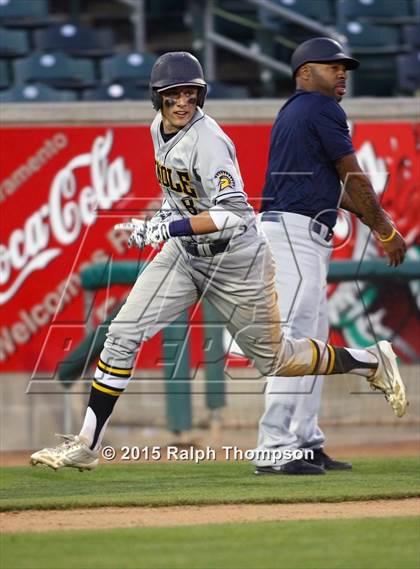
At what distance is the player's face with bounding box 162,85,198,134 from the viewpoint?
6.24 m

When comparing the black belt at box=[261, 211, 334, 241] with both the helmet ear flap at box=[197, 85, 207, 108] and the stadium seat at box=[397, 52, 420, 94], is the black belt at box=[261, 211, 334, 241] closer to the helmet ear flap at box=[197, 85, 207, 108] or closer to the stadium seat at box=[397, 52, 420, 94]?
the helmet ear flap at box=[197, 85, 207, 108]

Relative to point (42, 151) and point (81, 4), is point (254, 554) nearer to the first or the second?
point (42, 151)

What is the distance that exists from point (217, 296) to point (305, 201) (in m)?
0.93

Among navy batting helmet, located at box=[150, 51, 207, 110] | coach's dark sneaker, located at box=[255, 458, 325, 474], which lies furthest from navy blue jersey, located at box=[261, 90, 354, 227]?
coach's dark sneaker, located at box=[255, 458, 325, 474]

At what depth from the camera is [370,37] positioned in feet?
43.5

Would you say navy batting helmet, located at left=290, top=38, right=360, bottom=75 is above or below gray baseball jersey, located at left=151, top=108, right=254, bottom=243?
above

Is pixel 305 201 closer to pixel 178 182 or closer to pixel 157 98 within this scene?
pixel 178 182

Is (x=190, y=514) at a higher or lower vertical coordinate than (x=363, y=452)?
higher

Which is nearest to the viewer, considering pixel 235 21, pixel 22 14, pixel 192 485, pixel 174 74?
pixel 174 74

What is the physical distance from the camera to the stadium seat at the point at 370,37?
1319 cm

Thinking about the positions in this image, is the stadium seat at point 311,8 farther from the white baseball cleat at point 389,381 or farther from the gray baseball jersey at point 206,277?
the gray baseball jersey at point 206,277

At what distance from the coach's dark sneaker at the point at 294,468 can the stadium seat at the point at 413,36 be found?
22.3ft

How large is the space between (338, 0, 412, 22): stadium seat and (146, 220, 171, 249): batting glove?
771 cm

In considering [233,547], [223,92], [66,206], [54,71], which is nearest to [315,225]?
[66,206]
